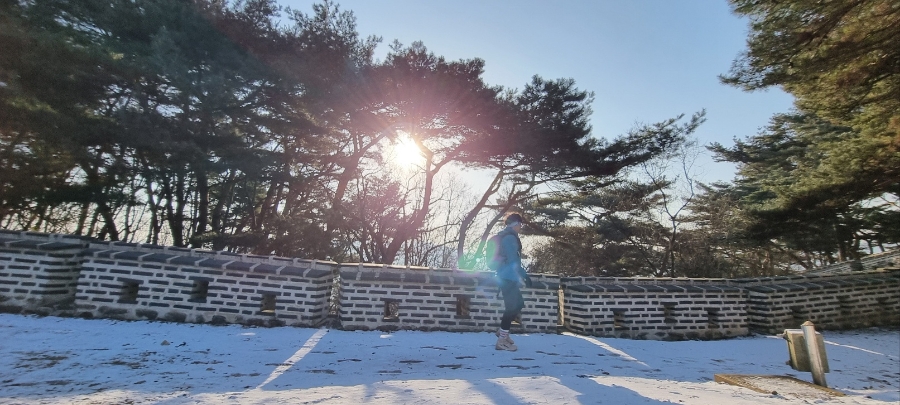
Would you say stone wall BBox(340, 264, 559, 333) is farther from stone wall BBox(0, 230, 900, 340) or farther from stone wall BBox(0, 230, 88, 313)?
stone wall BBox(0, 230, 88, 313)

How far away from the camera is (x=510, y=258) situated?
5031 millimetres

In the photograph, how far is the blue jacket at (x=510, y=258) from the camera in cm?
502

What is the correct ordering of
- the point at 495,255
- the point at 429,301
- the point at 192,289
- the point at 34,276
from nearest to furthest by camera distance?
the point at 495,255 < the point at 34,276 < the point at 192,289 < the point at 429,301

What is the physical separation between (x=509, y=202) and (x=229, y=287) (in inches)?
555

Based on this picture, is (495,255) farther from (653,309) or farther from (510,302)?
(653,309)

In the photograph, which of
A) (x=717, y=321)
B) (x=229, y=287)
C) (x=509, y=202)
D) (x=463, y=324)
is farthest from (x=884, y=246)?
(x=229, y=287)

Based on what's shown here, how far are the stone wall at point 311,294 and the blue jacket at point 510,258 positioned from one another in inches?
55.6

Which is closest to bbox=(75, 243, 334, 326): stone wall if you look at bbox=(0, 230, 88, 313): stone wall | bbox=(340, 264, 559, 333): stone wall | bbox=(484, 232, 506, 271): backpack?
bbox=(0, 230, 88, 313): stone wall

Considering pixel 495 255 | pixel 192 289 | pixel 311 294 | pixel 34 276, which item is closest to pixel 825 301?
pixel 495 255

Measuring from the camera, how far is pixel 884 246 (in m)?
19.9

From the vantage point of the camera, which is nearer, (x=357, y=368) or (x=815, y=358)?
(x=357, y=368)

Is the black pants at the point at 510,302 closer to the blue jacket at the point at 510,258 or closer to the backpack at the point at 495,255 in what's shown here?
the blue jacket at the point at 510,258

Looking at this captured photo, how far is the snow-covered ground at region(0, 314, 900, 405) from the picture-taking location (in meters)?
3.02

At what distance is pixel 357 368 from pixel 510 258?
2082 mm
